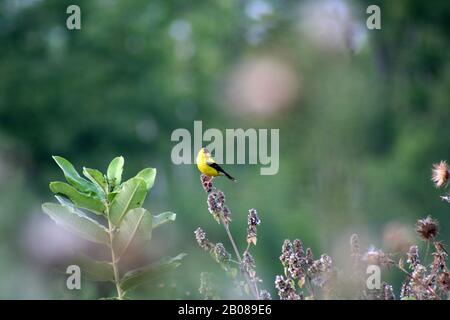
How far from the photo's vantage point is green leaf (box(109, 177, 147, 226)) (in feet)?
8.79

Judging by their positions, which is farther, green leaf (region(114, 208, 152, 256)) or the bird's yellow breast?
the bird's yellow breast

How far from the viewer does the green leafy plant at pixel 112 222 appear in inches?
105

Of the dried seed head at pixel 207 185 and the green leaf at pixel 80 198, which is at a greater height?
the dried seed head at pixel 207 185

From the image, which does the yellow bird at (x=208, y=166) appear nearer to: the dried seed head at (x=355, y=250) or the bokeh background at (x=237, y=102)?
the dried seed head at (x=355, y=250)

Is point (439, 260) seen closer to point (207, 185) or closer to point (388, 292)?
point (388, 292)

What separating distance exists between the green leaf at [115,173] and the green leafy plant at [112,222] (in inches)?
3.0

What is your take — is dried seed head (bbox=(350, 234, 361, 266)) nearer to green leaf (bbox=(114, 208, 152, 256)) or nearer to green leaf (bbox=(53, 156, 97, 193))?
green leaf (bbox=(114, 208, 152, 256))

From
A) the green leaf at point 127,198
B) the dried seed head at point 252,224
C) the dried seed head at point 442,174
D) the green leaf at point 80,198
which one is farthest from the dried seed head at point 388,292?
the green leaf at point 80,198

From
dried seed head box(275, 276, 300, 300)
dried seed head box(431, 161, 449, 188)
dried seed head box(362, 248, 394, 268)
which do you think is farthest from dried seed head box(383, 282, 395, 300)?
dried seed head box(431, 161, 449, 188)

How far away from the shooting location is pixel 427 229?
2568 millimetres

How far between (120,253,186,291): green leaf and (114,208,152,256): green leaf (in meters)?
0.08

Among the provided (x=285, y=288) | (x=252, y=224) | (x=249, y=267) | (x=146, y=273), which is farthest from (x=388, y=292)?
(x=146, y=273)
